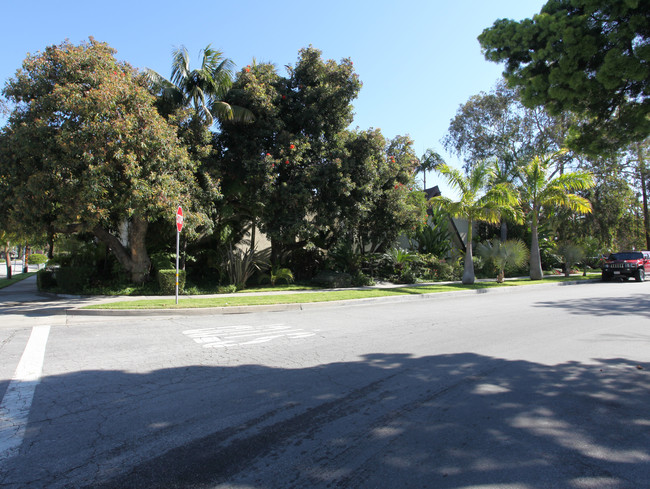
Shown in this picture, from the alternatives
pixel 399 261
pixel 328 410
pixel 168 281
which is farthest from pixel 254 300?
pixel 399 261

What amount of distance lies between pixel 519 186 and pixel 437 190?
658 cm

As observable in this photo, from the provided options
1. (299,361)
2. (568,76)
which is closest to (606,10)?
(568,76)

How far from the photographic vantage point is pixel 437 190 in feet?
96.8

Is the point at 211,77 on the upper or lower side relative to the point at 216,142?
upper

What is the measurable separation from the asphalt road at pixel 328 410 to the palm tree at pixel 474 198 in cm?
1194

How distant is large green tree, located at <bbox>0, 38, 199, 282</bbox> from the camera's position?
1100 centimetres

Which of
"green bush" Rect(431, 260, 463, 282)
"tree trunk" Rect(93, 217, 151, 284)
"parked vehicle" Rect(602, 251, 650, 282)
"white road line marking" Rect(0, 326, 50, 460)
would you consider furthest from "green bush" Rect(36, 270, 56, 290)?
"parked vehicle" Rect(602, 251, 650, 282)

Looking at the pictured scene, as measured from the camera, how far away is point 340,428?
3562mm

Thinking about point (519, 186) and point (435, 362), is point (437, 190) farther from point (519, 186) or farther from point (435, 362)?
point (435, 362)

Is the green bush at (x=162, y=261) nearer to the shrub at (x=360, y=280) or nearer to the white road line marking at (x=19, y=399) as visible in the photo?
the shrub at (x=360, y=280)

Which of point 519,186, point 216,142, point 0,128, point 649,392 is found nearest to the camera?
point 649,392

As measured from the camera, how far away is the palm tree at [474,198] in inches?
746

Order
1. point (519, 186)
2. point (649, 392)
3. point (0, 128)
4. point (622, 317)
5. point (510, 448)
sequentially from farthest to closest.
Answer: point (519, 186)
point (0, 128)
point (622, 317)
point (649, 392)
point (510, 448)

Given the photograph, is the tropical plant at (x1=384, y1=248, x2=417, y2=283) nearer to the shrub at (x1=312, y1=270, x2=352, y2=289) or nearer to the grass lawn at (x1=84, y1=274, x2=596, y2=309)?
the shrub at (x1=312, y1=270, x2=352, y2=289)
